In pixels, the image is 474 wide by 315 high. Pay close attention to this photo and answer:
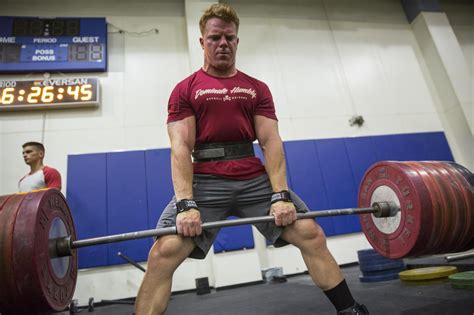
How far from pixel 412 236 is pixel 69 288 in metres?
1.52

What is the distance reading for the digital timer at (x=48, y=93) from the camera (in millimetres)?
3561

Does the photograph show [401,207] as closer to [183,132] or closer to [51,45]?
[183,132]

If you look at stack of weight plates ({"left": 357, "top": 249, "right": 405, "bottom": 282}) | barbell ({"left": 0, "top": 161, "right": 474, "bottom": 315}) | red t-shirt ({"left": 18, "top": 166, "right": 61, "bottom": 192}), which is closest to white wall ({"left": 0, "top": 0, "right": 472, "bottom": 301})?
red t-shirt ({"left": 18, "top": 166, "right": 61, "bottom": 192})

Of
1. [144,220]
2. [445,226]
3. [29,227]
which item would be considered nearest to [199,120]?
[29,227]

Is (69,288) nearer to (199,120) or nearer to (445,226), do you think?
(199,120)

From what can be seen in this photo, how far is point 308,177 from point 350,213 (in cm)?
254

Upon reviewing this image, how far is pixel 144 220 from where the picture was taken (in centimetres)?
338

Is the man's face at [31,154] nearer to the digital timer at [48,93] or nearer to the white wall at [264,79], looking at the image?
the white wall at [264,79]

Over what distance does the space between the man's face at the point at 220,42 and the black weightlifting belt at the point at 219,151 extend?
0.37 m

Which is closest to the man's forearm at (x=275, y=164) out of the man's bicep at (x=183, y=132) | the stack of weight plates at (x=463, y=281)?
the man's bicep at (x=183, y=132)

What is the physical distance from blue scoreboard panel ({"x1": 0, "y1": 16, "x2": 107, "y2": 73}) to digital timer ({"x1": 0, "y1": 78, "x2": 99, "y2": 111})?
201mm

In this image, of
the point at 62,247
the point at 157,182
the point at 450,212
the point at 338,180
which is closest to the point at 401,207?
the point at 450,212

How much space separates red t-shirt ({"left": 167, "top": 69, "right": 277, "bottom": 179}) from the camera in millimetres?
1325

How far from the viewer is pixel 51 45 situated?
3879 millimetres
